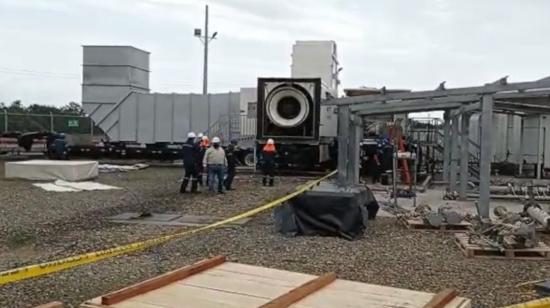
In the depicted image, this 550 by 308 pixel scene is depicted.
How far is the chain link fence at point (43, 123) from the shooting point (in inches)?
1587

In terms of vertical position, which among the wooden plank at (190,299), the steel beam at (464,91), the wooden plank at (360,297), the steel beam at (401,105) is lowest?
the wooden plank at (360,297)

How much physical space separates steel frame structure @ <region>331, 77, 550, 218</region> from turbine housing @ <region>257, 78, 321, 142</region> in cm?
467

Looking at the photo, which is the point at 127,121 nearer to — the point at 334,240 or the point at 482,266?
the point at 334,240

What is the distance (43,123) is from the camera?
42688 millimetres

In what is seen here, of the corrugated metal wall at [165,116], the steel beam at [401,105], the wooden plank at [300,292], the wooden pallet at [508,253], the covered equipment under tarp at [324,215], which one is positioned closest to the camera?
the wooden plank at [300,292]

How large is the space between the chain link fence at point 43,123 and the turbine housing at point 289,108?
19.0 metres

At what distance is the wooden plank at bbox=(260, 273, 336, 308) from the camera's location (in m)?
4.36

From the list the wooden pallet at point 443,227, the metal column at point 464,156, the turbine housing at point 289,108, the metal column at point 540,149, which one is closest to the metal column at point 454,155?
the metal column at point 464,156

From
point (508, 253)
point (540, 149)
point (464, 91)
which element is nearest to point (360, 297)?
point (508, 253)

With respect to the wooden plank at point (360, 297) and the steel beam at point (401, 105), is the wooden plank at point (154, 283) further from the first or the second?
the steel beam at point (401, 105)

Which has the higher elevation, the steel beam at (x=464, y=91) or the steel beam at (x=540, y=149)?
the steel beam at (x=464, y=91)

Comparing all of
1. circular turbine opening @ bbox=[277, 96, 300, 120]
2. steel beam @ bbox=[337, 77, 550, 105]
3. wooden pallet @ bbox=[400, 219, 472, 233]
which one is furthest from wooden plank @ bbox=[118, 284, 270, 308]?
circular turbine opening @ bbox=[277, 96, 300, 120]

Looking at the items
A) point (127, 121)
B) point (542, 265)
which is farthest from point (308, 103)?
point (542, 265)

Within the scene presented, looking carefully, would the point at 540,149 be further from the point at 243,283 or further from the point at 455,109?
the point at 243,283
